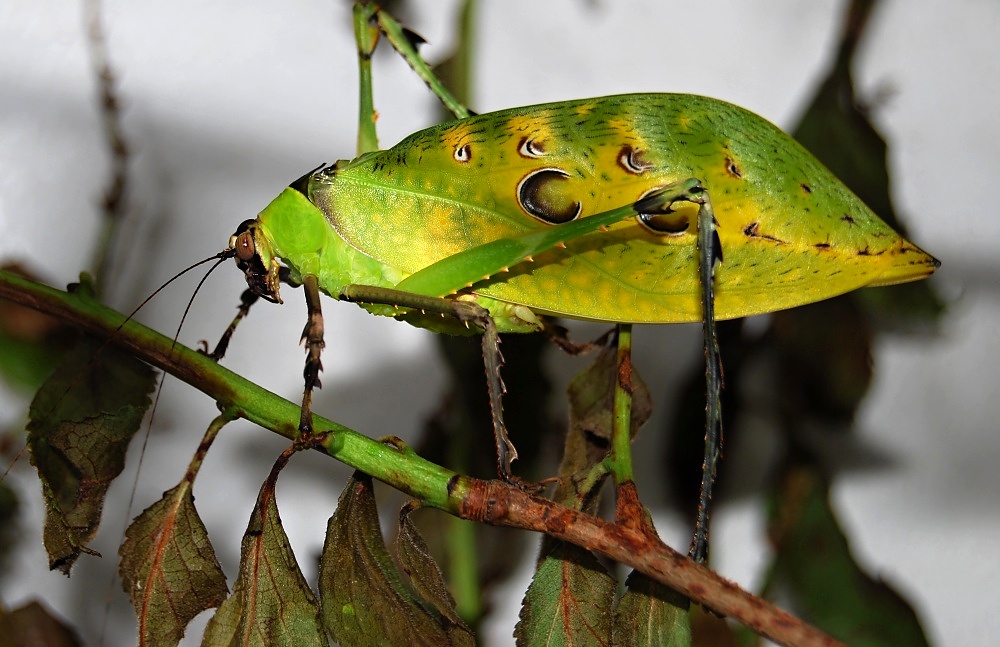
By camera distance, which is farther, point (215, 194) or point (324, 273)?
point (215, 194)

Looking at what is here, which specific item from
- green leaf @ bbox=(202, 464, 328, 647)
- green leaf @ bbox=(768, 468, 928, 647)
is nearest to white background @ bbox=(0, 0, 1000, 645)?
green leaf @ bbox=(768, 468, 928, 647)

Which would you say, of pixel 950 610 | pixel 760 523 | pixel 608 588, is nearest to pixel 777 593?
pixel 760 523

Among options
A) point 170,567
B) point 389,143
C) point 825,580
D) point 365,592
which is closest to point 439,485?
point 365,592

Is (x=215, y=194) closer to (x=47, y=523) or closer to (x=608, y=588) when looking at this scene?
(x=47, y=523)

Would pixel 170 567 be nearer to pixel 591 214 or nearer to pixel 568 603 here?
pixel 568 603

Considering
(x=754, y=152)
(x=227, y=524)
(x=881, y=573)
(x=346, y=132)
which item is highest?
(x=346, y=132)
